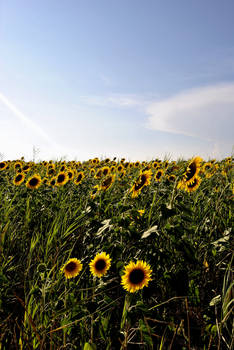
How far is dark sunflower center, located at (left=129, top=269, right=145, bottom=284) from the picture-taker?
1333mm

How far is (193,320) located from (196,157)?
103 cm

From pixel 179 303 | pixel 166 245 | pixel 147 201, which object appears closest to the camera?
pixel 179 303

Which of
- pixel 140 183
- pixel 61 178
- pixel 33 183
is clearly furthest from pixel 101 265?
pixel 61 178

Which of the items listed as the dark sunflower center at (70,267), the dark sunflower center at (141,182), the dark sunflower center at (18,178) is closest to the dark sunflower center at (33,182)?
the dark sunflower center at (18,178)

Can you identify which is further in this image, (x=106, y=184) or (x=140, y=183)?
(x=106, y=184)

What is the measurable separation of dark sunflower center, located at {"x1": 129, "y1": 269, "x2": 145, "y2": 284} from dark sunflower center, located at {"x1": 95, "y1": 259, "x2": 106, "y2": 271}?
0.22 metres

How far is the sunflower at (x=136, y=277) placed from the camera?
132 cm

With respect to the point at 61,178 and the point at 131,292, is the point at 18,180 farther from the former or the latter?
the point at 131,292

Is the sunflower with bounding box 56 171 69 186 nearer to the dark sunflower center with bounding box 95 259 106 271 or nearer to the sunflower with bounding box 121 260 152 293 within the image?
the dark sunflower center with bounding box 95 259 106 271

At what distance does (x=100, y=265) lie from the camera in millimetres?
1526

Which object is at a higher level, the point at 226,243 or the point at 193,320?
the point at 226,243

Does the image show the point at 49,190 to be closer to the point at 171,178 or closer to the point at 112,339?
the point at 171,178

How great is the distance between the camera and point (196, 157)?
180 centimetres

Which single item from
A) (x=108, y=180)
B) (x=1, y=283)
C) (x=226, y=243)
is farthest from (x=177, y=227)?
(x=108, y=180)
